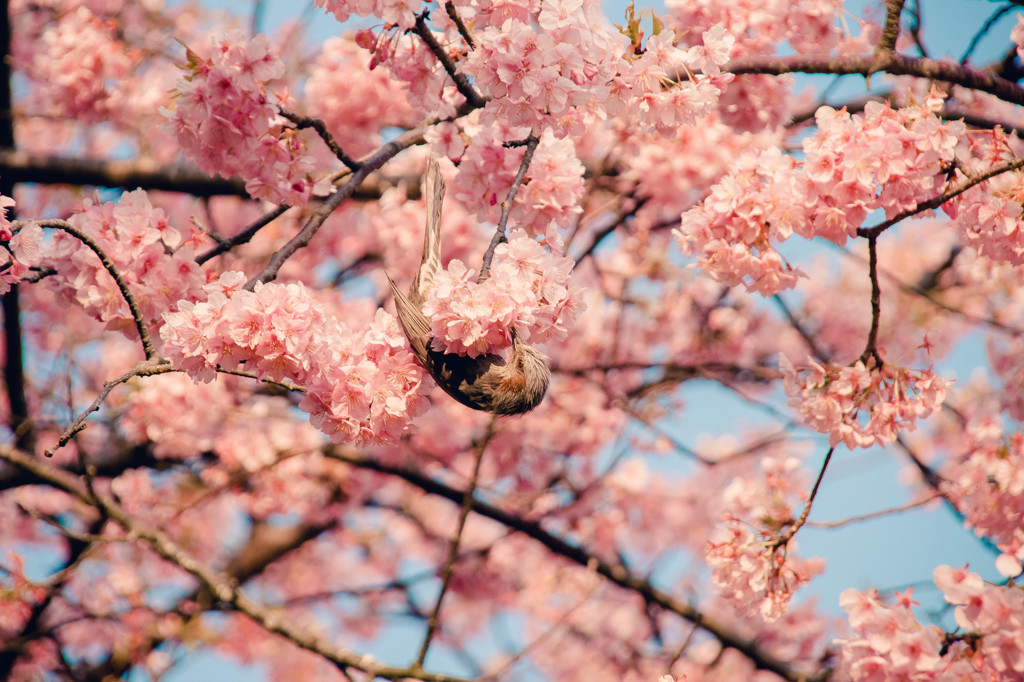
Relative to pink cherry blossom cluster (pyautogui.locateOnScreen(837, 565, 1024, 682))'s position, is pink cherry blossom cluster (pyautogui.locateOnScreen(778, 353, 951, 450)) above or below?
above

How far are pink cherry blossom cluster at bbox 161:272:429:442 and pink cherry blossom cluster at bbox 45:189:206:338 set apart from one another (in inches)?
14.5

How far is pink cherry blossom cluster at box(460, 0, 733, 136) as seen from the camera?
1.90 meters

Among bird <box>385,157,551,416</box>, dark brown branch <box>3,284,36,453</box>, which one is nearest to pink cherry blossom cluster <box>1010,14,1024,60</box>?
bird <box>385,157,551,416</box>

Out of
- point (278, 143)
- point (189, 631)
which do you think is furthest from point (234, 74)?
point (189, 631)

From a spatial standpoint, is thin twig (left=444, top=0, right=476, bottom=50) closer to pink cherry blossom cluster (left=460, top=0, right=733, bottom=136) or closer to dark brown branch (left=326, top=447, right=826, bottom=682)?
pink cherry blossom cluster (left=460, top=0, right=733, bottom=136)

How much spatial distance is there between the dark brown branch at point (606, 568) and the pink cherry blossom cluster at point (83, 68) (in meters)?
2.78

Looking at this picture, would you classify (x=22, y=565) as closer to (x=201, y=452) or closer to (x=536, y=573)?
(x=201, y=452)

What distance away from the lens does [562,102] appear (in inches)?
76.6

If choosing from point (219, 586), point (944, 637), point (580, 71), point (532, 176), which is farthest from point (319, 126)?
point (944, 637)

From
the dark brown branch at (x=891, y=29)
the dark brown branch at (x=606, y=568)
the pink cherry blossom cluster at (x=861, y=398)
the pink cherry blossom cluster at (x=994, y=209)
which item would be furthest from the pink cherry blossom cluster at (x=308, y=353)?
the dark brown branch at (x=606, y=568)

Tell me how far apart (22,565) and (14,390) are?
2.99ft

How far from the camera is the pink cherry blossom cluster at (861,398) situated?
2.31m

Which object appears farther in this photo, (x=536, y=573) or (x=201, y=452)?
(x=536, y=573)

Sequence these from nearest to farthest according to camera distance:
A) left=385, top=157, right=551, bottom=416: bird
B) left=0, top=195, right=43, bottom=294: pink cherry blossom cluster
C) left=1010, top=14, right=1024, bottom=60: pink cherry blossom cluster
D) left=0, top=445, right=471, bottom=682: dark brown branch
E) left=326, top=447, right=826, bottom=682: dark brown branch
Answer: left=385, top=157, right=551, bottom=416: bird, left=0, top=195, right=43, bottom=294: pink cherry blossom cluster, left=1010, top=14, right=1024, bottom=60: pink cherry blossom cluster, left=0, top=445, right=471, bottom=682: dark brown branch, left=326, top=447, right=826, bottom=682: dark brown branch
